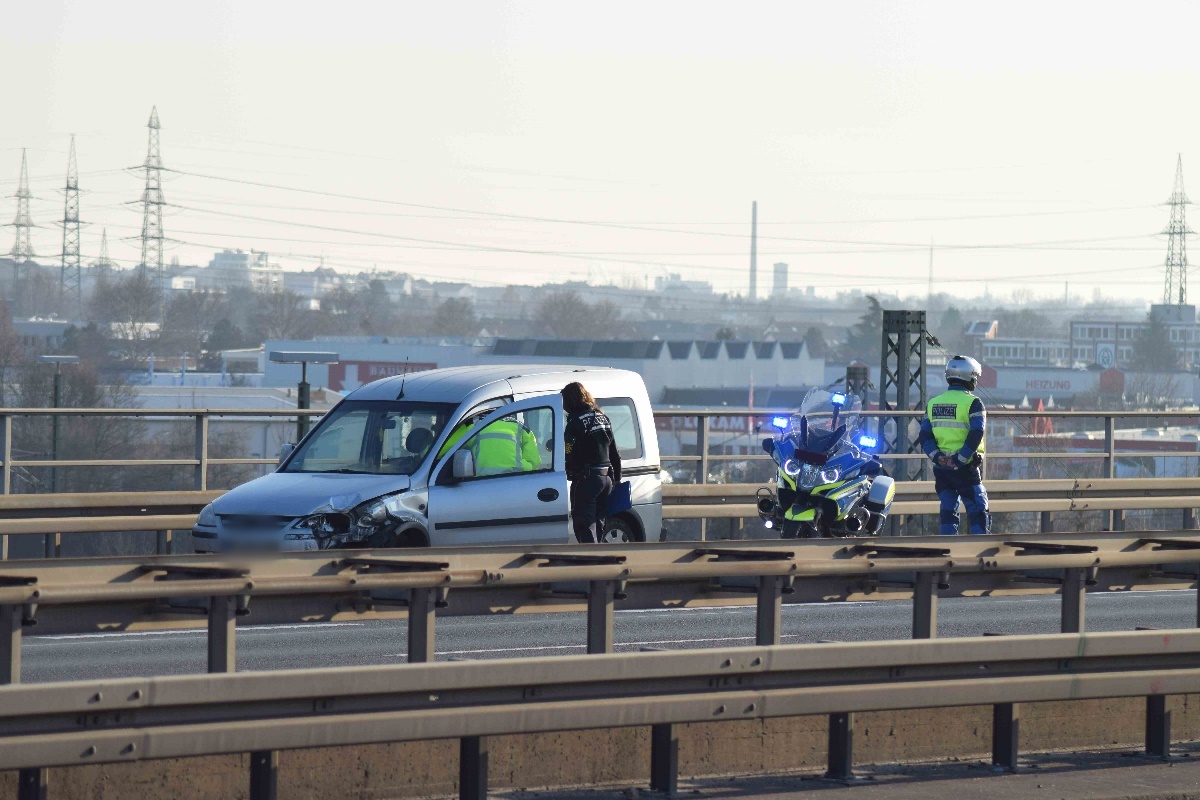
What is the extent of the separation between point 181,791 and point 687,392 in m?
129

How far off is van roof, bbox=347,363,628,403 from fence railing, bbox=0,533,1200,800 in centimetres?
576

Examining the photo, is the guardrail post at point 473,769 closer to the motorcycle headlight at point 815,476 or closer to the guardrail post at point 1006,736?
the guardrail post at point 1006,736

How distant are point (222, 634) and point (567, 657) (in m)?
1.25

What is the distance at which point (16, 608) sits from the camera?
235 inches

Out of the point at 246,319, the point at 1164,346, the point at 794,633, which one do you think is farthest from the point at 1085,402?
the point at 794,633

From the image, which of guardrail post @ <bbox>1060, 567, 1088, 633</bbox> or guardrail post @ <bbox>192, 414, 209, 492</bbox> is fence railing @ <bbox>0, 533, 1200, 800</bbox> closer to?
guardrail post @ <bbox>1060, 567, 1088, 633</bbox>

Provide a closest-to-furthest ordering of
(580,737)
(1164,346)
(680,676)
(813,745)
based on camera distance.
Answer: (680,676), (580,737), (813,745), (1164,346)

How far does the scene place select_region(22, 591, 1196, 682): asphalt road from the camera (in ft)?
36.6

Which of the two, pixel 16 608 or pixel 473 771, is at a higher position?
pixel 16 608

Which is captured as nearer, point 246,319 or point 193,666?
point 193,666

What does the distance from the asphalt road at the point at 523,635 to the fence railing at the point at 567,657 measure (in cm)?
332

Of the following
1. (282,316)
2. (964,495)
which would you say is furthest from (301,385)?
(282,316)

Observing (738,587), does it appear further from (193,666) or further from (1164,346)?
(1164,346)

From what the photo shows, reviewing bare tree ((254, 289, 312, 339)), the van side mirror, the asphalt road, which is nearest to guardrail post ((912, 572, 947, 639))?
the asphalt road
